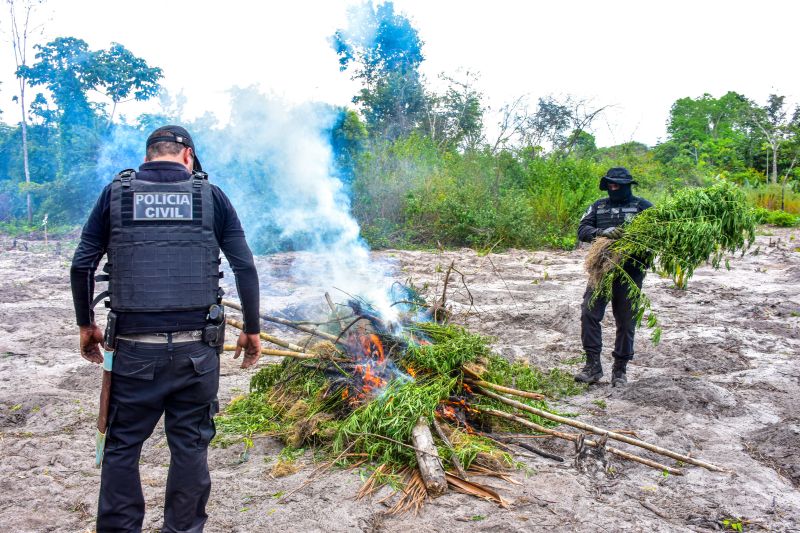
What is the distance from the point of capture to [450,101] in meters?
22.4

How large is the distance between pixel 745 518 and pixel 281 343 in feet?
11.1

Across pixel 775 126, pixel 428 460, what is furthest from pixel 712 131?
pixel 428 460

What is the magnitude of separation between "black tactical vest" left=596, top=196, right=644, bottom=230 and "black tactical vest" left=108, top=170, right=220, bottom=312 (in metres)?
4.34

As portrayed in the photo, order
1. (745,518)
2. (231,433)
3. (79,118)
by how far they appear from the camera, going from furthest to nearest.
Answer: (79,118) < (231,433) < (745,518)

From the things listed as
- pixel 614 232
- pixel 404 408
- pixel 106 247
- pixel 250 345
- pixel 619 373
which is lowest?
pixel 619 373

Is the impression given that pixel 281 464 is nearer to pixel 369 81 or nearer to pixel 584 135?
pixel 369 81

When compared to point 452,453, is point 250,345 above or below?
above

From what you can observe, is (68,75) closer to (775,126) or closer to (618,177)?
(618,177)

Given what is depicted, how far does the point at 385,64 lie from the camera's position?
54.1 feet

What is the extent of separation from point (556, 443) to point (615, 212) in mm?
2560

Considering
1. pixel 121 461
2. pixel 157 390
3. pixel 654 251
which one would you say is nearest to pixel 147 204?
pixel 157 390

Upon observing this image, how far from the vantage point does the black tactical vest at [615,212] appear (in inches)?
225

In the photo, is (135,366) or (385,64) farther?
(385,64)

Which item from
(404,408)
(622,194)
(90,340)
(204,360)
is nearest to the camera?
(204,360)
